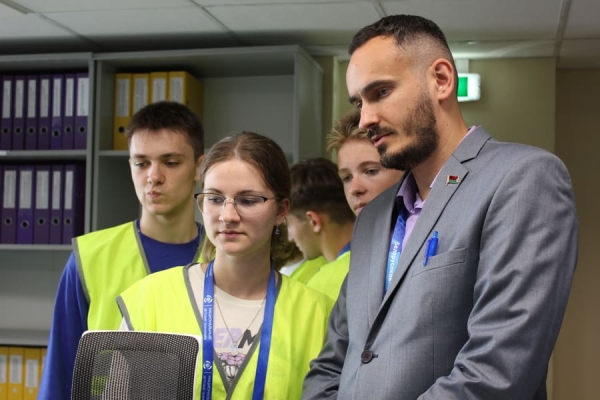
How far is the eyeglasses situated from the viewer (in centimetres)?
169

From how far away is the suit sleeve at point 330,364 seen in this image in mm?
1529

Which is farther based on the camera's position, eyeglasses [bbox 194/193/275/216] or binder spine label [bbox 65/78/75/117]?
binder spine label [bbox 65/78/75/117]

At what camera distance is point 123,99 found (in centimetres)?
397

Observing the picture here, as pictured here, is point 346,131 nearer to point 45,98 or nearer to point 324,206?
point 324,206

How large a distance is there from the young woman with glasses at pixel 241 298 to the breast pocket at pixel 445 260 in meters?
0.47

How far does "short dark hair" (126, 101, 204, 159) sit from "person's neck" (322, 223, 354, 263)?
26.0 inches

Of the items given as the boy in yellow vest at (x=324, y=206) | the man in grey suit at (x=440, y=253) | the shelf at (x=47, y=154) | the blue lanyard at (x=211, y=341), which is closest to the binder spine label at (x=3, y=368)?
the shelf at (x=47, y=154)

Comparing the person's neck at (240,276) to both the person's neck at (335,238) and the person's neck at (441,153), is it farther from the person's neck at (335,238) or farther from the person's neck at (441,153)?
the person's neck at (335,238)

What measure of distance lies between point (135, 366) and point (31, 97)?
2.90 meters

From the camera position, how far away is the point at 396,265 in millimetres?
1448

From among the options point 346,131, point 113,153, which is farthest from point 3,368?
→ point 346,131

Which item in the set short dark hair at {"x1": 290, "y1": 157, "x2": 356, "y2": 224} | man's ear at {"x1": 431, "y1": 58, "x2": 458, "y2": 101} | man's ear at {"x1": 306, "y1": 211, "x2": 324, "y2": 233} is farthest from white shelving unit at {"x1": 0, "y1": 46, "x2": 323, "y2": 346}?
man's ear at {"x1": 431, "y1": 58, "x2": 458, "y2": 101}

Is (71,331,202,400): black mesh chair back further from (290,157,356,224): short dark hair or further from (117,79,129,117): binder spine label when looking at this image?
(117,79,129,117): binder spine label

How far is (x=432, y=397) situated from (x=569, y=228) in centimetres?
35
